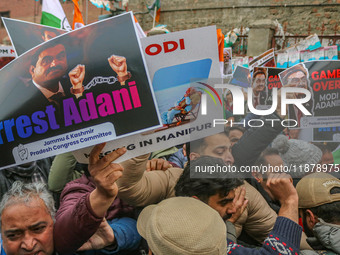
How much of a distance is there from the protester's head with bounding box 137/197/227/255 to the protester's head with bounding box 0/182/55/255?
1.52ft

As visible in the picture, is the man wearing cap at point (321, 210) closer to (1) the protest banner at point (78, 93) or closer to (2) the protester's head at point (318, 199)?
(2) the protester's head at point (318, 199)

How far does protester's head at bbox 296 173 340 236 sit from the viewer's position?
6.36ft

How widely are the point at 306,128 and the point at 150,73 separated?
124 cm

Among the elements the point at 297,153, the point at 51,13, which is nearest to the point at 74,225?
the point at 297,153

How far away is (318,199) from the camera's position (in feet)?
6.53

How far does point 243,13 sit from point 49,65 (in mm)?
13184

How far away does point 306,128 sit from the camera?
2.17 metres

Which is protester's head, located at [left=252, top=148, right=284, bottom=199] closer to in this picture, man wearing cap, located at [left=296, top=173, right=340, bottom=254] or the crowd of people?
the crowd of people

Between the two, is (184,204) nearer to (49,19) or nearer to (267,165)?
(267,165)

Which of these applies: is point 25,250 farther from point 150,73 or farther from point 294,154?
point 294,154

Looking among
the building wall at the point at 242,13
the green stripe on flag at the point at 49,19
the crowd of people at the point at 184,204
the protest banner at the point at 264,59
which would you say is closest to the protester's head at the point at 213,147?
the crowd of people at the point at 184,204

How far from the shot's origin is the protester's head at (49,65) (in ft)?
4.20

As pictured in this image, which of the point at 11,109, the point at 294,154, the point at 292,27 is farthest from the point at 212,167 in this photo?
the point at 292,27

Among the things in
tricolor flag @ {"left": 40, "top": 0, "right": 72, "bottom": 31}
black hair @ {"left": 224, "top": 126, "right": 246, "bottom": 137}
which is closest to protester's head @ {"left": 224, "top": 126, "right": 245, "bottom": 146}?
black hair @ {"left": 224, "top": 126, "right": 246, "bottom": 137}
